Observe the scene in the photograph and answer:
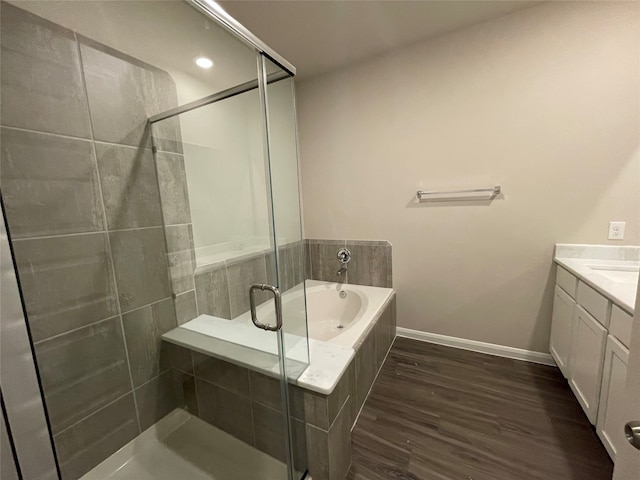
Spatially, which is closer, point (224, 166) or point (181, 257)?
point (181, 257)

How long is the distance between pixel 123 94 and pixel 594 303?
2602 millimetres

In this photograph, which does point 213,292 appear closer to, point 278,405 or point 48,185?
point 278,405

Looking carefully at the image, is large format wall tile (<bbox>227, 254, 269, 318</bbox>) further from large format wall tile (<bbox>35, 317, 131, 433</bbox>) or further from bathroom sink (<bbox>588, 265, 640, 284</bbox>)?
bathroom sink (<bbox>588, 265, 640, 284</bbox>)

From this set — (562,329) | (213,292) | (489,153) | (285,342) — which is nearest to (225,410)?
(285,342)

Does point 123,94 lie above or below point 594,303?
above

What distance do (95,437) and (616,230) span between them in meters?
3.17

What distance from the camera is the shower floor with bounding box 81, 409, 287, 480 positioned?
124cm

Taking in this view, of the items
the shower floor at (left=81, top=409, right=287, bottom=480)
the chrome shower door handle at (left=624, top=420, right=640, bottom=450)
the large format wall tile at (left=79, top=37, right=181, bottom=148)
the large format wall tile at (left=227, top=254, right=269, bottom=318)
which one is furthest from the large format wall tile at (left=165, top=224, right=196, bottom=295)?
the chrome shower door handle at (left=624, top=420, right=640, bottom=450)

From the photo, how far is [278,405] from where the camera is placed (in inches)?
46.5

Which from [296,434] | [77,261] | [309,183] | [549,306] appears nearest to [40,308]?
[77,261]

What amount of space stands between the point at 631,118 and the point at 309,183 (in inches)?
89.9

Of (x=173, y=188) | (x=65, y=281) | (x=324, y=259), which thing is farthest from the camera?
(x=324, y=259)

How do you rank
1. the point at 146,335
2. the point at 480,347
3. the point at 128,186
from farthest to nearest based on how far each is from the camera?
the point at 480,347 → the point at 146,335 → the point at 128,186

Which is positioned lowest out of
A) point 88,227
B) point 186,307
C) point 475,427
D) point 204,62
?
point 475,427
